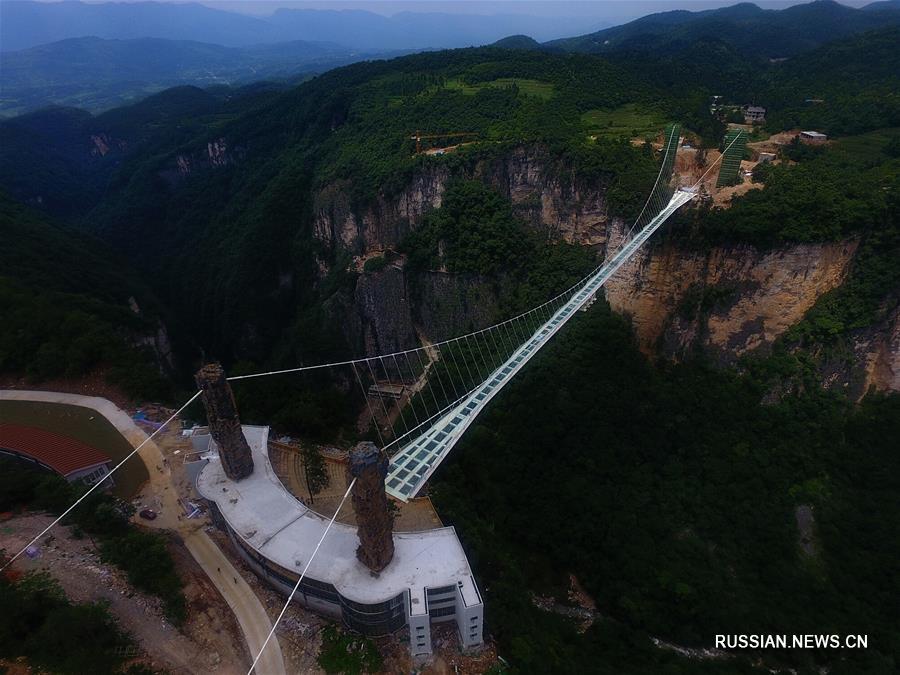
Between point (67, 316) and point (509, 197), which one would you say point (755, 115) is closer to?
point (509, 197)

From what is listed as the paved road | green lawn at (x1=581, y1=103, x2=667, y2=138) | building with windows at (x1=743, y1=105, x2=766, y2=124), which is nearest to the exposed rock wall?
green lawn at (x1=581, y1=103, x2=667, y2=138)

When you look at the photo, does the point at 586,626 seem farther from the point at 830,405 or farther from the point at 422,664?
the point at 830,405

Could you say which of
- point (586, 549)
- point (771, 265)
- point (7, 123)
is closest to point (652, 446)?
point (586, 549)

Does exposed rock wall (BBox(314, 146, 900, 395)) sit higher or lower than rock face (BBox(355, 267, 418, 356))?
higher

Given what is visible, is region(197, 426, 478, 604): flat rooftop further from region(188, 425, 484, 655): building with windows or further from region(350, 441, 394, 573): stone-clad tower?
region(350, 441, 394, 573): stone-clad tower

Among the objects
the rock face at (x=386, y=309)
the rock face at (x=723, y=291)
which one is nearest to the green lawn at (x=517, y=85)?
the rock face at (x=386, y=309)

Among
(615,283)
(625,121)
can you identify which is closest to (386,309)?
(615,283)
